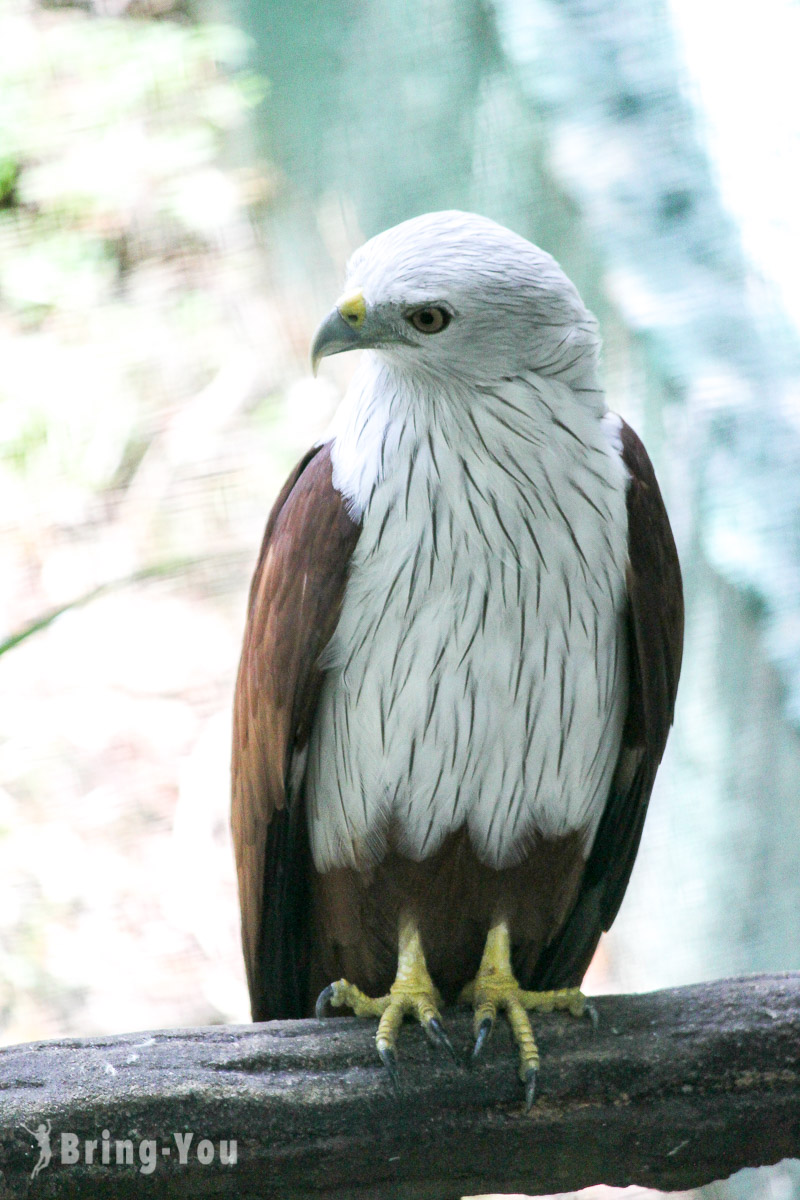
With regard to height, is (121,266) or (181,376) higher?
(121,266)

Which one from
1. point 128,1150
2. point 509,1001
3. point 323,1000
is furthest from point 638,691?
point 128,1150

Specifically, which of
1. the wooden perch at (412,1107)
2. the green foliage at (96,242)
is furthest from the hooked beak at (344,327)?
the green foliage at (96,242)

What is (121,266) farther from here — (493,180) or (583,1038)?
(583,1038)

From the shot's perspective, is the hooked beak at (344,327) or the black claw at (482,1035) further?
the black claw at (482,1035)

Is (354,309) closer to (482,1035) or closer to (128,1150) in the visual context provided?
(482,1035)

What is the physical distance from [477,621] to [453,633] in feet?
0.15

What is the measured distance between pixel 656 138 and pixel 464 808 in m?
1.56

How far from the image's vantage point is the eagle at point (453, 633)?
1.90 metres

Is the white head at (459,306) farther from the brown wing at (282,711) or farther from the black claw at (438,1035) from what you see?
the black claw at (438,1035)

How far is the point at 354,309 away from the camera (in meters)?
1.85

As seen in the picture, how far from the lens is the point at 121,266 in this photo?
3.92 m

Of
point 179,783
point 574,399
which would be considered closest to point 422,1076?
point 574,399

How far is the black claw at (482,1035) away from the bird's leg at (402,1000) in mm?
40

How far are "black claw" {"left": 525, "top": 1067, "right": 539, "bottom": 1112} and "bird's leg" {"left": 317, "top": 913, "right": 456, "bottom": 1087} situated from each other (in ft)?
0.43
